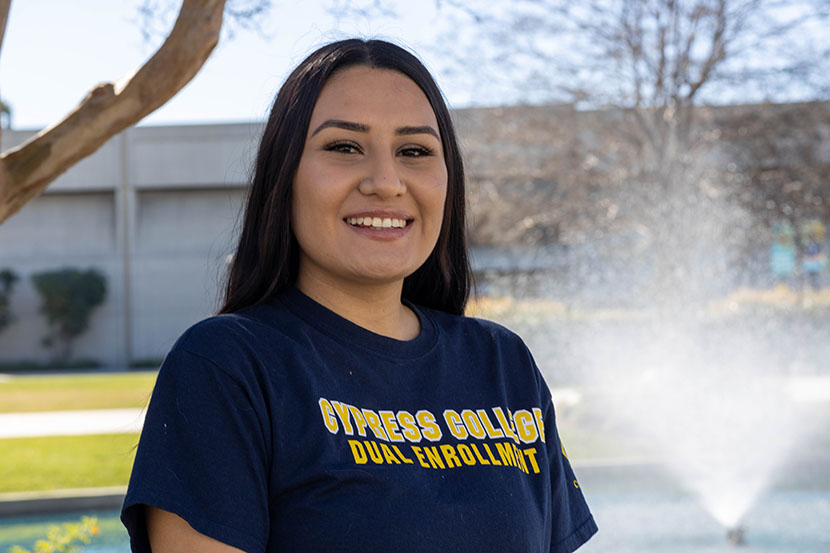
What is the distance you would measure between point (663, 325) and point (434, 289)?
38.1ft

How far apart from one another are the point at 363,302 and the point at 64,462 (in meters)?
7.89

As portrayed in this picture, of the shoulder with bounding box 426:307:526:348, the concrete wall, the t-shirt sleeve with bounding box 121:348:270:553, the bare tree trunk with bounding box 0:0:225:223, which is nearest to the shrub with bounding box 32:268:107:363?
the concrete wall

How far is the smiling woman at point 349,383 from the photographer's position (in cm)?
136

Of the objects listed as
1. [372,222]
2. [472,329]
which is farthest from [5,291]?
[372,222]

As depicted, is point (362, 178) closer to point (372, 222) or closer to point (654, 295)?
point (372, 222)

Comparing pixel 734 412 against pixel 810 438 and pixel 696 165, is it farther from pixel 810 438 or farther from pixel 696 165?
pixel 696 165

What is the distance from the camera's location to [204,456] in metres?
1.35

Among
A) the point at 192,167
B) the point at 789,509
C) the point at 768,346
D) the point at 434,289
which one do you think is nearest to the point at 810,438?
the point at 789,509

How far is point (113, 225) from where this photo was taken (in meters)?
30.0

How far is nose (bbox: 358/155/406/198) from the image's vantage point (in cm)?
162

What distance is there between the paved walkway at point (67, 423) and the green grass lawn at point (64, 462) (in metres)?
0.37

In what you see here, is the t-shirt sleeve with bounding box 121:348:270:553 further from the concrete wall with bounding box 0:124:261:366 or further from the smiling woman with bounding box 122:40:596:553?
the concrete wall with bounding box 0:124:261:366

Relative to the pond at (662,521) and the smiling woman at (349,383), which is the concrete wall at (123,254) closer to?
the pond at (662,521)

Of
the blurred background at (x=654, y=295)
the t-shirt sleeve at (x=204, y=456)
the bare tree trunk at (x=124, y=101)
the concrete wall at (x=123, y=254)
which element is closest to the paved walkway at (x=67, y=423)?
the blurred background at (x=654, y=295)
